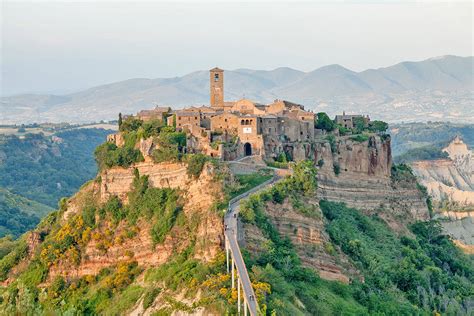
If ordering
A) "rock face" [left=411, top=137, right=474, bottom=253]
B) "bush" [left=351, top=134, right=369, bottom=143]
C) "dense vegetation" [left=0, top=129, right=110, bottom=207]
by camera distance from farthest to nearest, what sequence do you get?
1. "dense vegetation" [left=0, top=129, right=110, bottom=207]
2. "rock face" [left=411, top=137, right=474, bottom=253]
3. "bush" [left=351, top=134, right=369, bottom=143]

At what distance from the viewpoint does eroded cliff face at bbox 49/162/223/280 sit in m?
43.3

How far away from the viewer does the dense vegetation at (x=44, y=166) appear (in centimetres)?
12700

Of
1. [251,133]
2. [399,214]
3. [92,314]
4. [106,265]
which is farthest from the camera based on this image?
[399,214]

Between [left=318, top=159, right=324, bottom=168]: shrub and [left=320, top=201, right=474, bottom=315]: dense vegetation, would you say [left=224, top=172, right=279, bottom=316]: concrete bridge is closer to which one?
[left=320, top=201, right=474, bottom=315]: dense vegetation

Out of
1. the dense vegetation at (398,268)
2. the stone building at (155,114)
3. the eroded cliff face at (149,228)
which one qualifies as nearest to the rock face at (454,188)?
the dense vegetation at (398,268)

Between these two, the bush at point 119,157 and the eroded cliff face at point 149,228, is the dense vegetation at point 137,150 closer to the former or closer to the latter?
the bush at point 119,157

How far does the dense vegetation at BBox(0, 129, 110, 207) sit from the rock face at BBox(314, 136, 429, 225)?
65.9 meters

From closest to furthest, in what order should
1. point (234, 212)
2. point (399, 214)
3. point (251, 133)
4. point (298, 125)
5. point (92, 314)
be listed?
point (234, 212) < point (92, 314) < point (251, 133) < point (298, 125) < point (399, 214)

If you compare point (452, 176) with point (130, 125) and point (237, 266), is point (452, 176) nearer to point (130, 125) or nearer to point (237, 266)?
point (130, 125)

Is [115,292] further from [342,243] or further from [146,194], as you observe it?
[342,243]

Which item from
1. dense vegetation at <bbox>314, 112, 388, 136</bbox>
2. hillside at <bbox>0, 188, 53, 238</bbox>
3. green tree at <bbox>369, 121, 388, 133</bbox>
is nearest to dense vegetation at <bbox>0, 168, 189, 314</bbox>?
dense vegetation at <bbox>314, 112, 388, 136</bbox>

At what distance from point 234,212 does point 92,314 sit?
10042mm

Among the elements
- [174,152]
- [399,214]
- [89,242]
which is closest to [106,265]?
[89,242]

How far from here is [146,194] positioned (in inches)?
1957
